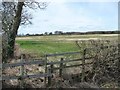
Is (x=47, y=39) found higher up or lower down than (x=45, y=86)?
lower down

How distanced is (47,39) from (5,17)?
27436 mm

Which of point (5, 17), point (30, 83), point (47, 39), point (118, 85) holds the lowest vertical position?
point (47, 39)

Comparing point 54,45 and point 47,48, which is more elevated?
point 47,48

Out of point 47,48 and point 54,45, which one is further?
point 54,45

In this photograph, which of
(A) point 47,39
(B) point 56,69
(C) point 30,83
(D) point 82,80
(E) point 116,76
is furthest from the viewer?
(A) point 47,39

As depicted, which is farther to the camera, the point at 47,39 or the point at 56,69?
the point at 47,39

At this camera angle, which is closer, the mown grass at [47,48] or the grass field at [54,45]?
the grass field at [54,45]

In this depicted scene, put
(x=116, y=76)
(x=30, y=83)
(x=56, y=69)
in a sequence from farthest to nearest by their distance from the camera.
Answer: (x=116, y=76) < (x=56, y=69) < (x=30, y=83)

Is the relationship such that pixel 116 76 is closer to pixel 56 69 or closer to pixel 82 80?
pixel 82 80

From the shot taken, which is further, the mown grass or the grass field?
the mown grass

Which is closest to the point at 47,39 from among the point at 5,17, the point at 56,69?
the point at 5,17

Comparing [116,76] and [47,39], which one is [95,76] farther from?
[47,39]

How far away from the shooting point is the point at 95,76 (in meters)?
15.9

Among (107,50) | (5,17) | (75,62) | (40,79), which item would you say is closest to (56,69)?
(40,79)
